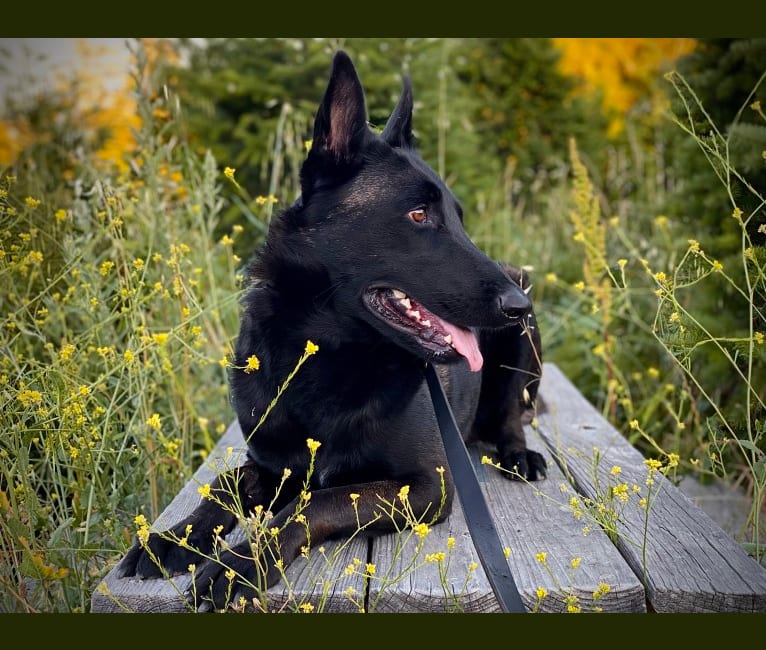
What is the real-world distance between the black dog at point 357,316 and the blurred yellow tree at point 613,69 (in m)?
7.97

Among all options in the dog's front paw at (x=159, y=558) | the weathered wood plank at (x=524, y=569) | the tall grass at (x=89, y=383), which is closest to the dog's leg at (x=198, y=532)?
the dog's front paw at (x=159, y=558)

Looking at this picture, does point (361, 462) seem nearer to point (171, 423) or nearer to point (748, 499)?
point (171, 423)

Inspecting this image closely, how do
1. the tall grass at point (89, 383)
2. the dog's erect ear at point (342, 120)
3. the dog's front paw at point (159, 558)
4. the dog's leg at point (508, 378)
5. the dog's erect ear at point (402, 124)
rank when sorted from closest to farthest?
the dog's front paw at point (159, 558), the tall grass at point (89, 383), the dog's erect ear at point (342, 120), the dog's erect ear at point (402, 124), the dog's leg at point (508, 378)

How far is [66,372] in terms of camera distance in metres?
2.71

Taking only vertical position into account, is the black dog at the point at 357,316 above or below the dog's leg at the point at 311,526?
above

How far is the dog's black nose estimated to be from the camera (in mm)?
2557

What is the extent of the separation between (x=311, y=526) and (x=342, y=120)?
1.29 meters

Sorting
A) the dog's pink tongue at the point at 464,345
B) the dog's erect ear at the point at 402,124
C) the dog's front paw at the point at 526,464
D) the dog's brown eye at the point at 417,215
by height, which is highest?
the dog's erect ear at the point at 402,124

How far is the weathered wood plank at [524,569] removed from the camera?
2.11 m

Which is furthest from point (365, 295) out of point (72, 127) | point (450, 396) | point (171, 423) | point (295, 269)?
point (72, 127)

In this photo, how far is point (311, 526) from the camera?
7.67ft

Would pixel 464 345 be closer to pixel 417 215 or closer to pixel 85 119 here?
pixel 417 215

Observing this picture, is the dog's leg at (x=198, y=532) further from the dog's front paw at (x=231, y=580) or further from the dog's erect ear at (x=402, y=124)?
the dog's erect ear at (x=402, y=124)

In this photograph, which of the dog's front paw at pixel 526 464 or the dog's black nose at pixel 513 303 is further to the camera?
the dog's front paw at pixel 526 464
